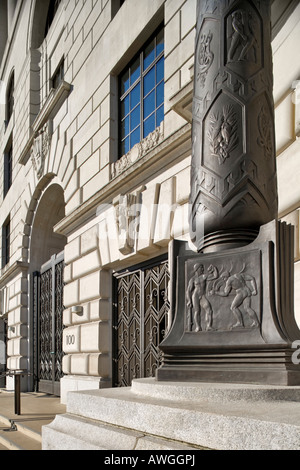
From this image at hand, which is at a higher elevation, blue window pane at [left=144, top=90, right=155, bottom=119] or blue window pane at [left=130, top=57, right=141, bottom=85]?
blue window pane at [left=130, top=57, right=141, bottom=85]

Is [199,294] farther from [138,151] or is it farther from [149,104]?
[149,104]

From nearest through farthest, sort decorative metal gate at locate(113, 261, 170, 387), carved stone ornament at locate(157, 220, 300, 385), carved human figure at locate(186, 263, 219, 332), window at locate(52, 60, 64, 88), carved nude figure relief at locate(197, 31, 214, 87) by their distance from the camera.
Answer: carved stone ornament at locate(157, 220, 300, 385), carved human figure at locate(186, 263, 219, 332), carved nude figure relief at locate(197, 31, 214, 87), decorative metal gate at locate(113, 261, 170, 387), window at locate(52, 60, 64, 88)

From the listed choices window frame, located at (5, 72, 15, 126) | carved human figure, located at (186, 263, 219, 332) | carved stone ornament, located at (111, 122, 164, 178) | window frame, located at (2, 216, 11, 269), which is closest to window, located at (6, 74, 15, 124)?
window frame, located at (5, 72, 15, 126)

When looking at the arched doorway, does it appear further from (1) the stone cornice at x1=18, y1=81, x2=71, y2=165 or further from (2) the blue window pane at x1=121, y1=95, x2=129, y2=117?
(2) the blue window pane at x1=121, y1=95, x2=129, y2=117

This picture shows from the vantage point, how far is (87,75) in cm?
1316

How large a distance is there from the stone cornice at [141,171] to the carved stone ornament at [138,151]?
293mm

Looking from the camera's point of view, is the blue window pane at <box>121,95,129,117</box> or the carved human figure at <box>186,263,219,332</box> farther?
the blue window pane at <box>121,95,129,117</box>

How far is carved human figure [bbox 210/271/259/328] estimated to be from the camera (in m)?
3.80

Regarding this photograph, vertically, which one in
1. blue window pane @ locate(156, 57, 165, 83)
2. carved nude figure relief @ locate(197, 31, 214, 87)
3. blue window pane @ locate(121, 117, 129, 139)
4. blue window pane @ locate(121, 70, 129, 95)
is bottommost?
carved nude figure relief @ locate(197, 31, 214, 87)

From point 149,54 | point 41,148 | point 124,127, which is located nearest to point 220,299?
point 149,54

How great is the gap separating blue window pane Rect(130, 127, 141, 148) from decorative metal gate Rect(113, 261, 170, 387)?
2.79 meters

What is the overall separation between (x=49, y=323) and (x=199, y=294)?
12406 millimetres

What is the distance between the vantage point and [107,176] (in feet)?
37.6
